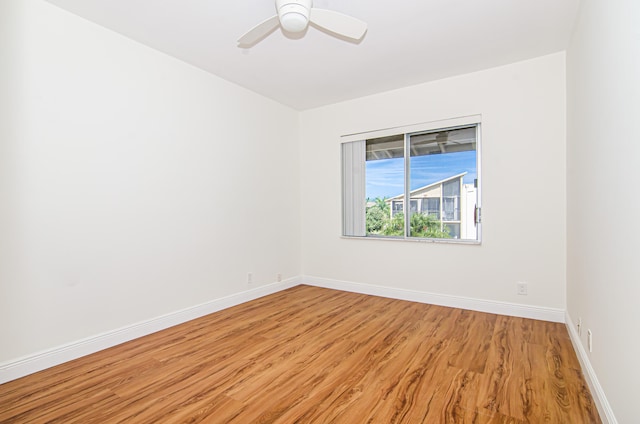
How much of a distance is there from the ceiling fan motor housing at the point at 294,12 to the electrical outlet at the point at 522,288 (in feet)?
10.4

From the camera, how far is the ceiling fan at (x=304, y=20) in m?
1.92

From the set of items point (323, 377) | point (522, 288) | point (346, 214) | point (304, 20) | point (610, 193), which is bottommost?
point (323, 377)

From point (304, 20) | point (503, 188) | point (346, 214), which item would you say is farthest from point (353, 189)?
point (304, 20)

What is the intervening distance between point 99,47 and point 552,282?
4.64 metres

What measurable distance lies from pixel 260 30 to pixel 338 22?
1.85ft

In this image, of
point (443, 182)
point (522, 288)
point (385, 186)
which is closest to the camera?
point (522, 288)

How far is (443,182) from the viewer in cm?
372

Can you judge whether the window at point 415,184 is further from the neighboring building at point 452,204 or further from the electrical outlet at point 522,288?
the electrical outlet at point 522,288

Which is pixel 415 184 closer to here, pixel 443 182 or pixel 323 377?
pixel 443 182

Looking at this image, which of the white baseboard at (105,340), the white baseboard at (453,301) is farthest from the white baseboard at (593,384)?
the white baseboard at (105,340)

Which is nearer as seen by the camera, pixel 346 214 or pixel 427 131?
pixel 427 131

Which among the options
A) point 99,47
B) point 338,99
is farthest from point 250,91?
point 99,47

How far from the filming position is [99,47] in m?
2.55

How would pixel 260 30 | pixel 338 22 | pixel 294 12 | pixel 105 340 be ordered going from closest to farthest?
1. pixel 294 12
2. pixel 338 22
3. pixel 260 30
4. pixel 105 340
